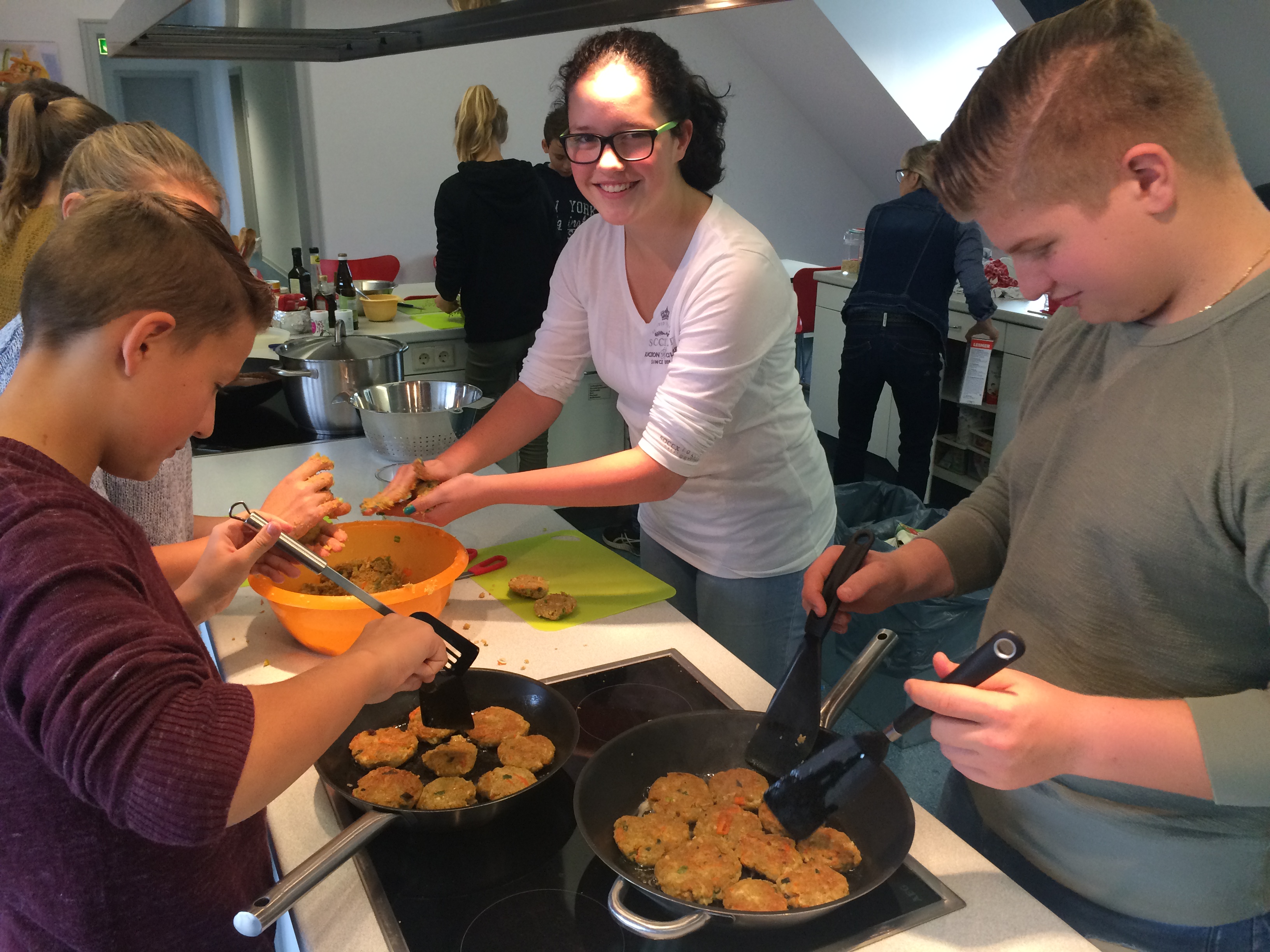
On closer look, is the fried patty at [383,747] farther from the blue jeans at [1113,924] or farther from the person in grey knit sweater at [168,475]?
the blue jeans at [1113,924]

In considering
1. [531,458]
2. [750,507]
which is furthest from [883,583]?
[531,458]

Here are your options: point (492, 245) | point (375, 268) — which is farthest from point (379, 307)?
point (375, 268)

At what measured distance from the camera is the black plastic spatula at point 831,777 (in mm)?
844

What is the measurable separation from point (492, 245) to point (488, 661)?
235 centimetres

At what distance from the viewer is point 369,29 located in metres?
1.37

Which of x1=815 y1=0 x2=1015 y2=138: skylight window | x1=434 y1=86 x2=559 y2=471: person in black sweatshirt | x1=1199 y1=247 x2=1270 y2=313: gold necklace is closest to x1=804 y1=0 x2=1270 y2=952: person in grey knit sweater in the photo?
x1=1199 y1=247 x2=1270 y2=313: gold necklace

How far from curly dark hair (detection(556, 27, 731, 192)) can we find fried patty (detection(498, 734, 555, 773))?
3.21 ft

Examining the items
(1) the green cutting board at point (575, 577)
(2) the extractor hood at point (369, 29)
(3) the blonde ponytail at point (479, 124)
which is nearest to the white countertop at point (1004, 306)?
(3) the blonde ponytail at point (479, 124)

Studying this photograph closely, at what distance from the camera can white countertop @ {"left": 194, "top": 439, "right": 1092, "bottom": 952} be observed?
0.83 m

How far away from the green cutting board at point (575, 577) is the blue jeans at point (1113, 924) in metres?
0.62

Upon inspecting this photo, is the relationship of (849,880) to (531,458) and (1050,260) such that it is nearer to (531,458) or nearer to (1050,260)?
(1050,260)

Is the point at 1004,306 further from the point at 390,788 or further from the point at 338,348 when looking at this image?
the point at 390,788

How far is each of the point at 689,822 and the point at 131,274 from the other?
0.76m

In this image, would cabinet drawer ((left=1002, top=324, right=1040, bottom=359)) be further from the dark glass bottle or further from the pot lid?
the dark glass bottle
